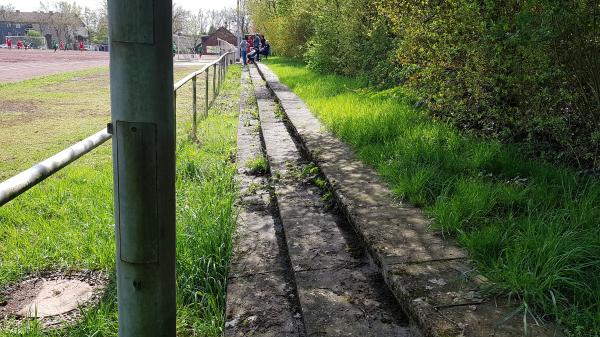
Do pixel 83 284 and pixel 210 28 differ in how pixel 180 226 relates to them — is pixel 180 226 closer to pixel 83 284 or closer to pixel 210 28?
pixel 83 284

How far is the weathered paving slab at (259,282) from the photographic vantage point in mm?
2496

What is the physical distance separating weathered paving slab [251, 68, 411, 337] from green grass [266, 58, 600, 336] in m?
0.55

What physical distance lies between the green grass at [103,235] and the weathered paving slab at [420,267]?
0.93m

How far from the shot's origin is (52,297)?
3.00 m

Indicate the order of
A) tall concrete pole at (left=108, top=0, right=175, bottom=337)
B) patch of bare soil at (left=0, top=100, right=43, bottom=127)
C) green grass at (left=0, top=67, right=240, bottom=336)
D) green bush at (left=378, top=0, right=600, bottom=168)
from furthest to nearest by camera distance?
patch of bare soil at (left=0, top=100, right=43, bottom=127) < green bush at (left=378, top=0, right=600, bottom=168) < green grass at (left=0, top=67, right=240, bottom=336) < tall concrete pole at (left=108, top=0, right=175, bottom=337)

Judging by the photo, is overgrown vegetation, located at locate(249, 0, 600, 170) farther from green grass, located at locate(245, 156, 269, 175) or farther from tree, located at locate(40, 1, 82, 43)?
tree, located at locate(40, 1, 82, 43)

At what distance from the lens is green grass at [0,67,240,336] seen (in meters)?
2.69

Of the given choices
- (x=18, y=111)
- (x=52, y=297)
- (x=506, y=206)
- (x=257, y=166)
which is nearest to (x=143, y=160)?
(x=52, y=297)

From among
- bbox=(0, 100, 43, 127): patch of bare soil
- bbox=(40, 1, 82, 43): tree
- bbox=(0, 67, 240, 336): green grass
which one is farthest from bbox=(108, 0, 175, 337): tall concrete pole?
bbox=(40, 1, 82, 43): tree

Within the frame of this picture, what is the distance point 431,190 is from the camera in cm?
377

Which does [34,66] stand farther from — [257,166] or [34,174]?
[34,174]

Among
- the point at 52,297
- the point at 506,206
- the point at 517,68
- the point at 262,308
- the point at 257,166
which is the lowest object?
the point at 52,297

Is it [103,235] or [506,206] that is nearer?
[506,206]

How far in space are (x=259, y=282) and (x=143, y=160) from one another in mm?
1641
